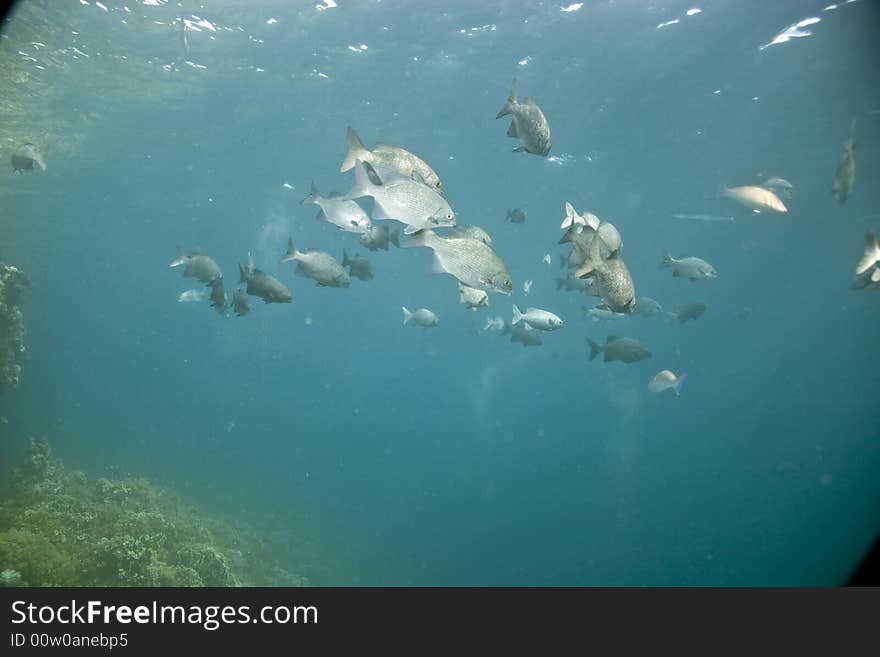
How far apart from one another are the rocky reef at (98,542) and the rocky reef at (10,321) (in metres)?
2.24

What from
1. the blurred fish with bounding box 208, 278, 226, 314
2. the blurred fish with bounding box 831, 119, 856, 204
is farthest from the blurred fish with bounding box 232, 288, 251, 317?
the blurred fish with bounding box 831, 119, 856, 204

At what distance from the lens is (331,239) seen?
49.0m

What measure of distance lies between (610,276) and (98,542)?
9.84 meters

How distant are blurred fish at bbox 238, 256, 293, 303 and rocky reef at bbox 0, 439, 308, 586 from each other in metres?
5.43

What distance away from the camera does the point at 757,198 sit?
8055 millimetres

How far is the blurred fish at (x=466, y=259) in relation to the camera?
13.9ft

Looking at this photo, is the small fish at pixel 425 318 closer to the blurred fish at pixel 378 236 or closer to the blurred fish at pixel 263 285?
the blurred fish at pixel 378 236

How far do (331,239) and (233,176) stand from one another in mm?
14833

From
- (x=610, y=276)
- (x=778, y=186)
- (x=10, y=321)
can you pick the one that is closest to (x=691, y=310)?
(x=778, y=186)

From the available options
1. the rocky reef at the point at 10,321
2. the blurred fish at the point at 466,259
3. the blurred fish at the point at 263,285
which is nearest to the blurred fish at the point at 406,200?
the blurred fish at the point at 466,259

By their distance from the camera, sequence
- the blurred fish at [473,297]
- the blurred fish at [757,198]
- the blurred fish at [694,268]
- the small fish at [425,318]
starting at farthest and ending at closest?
1. the small fish at [425,318]
2. the blurred fish at [694,268]
3. the blurred fish at [757,198]
4. the blurred fish at [473,297]

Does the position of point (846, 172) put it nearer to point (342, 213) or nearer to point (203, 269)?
point (342, 213)

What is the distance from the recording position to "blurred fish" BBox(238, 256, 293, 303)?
6789 mm
